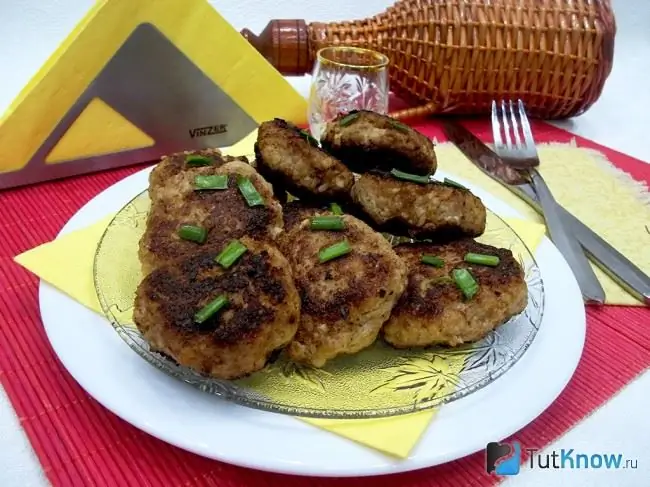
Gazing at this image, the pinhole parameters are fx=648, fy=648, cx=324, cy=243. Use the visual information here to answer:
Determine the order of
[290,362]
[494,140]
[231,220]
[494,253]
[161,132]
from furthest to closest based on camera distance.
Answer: [494,140]
[161,132]
[494,253]
[231,220]
[290,362]

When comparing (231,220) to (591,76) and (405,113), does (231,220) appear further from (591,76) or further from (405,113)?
(591,76)

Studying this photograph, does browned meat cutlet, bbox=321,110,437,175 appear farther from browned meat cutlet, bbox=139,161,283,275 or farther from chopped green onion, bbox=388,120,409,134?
browned meat cutlet, bbox=139,161,283,275

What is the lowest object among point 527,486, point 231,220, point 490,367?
point 527,486

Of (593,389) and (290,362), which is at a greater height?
(290,362)

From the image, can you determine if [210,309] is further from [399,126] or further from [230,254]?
[399,126]

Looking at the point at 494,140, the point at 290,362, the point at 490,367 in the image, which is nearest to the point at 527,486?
the point at 490,367

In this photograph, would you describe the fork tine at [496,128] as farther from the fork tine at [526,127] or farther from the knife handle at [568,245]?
the knife handle at [568,245]
